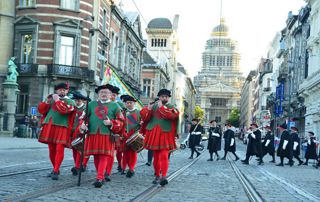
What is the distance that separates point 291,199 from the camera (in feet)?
31.0

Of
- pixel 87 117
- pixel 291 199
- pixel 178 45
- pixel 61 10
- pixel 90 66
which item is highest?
pixel 178 45

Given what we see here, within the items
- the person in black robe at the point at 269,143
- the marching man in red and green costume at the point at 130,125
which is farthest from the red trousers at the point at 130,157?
the person in black robe at the point at 269,143

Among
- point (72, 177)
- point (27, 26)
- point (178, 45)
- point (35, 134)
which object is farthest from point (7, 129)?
point (178, 45)

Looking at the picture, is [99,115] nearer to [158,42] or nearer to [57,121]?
[57,121]

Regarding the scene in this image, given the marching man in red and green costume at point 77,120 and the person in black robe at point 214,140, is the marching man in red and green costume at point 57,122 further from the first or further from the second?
the person in black robe at point 214,140

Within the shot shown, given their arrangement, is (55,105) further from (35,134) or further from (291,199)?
(35,134)

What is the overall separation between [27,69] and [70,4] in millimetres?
5544

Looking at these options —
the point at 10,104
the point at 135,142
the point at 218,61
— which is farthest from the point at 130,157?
the point at 218,61

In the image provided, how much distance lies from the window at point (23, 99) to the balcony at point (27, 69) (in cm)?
94

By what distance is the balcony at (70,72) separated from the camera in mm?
38875

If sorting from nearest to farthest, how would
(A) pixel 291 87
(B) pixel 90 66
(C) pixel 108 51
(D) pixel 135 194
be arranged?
(D) pixel 135 194 → (B) pixel 90 66 → (C) pixel 108 51 → (A) pixel 291 87

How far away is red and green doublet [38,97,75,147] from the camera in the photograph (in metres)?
10.4

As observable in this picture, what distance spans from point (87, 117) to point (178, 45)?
97088mm

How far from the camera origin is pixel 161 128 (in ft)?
35.3
